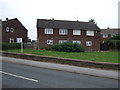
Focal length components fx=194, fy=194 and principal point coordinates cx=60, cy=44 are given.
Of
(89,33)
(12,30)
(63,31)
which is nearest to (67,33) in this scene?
(63,31)

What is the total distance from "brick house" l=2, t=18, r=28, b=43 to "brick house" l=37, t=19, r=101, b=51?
9620mm

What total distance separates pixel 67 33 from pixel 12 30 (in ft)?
51.5

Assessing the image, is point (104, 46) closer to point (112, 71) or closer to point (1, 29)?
point (1, 29)

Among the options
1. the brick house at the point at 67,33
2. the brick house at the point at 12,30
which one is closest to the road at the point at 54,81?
the brick house at the point at 67,33

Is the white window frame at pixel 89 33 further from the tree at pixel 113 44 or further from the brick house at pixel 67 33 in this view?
the tree at pixel 113 44

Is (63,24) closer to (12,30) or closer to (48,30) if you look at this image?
(48,30)

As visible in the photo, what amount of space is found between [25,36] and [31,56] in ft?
126

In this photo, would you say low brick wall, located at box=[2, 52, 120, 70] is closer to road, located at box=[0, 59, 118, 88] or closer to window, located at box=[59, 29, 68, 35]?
road, located at box=[0, 59, 118, 88]

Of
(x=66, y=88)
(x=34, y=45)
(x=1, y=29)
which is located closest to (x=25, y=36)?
(x=1, y=29)

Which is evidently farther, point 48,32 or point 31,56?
point 48,32

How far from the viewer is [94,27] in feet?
166

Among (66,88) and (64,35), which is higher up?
(64,35)

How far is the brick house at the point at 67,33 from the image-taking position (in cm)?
4509

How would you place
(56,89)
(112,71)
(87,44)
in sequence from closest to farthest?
(56,89), (112,71), (87,44)
